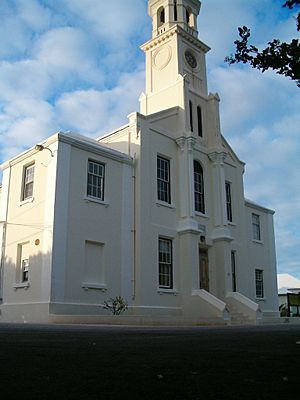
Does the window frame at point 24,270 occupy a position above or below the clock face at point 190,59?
below

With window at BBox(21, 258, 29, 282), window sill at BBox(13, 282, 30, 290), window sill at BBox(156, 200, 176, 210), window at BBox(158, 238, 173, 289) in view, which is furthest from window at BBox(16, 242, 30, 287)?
window sill at BBox(156, 200, 176, 210)

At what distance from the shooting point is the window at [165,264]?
21.3 meters

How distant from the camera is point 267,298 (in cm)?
2856

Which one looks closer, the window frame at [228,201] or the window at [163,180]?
the window at [163,180]

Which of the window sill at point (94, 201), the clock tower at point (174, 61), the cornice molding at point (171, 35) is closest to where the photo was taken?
the window sill at point (94, 201)

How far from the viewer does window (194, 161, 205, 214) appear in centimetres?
2412

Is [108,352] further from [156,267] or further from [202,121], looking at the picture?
[202,121]

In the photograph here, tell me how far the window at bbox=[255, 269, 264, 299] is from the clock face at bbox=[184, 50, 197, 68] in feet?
42.4

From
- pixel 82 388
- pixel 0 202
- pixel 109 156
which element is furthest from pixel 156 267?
pixel 82 388

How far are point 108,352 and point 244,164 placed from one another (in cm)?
2433

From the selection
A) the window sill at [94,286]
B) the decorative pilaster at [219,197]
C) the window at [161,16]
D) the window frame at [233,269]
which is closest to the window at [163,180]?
the decorative pilaster at [219,197]

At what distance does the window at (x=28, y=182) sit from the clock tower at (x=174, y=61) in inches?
328

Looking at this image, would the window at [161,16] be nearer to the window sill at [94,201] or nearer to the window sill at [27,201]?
the window sill at [94,201]

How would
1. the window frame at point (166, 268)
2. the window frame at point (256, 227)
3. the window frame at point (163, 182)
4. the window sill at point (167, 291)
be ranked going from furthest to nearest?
1. the window frame at point (256, 227)
2. the window frame at point (163, 182)
3. the window frame at point (166, 268)
4. the window sill at point (167, 291)
